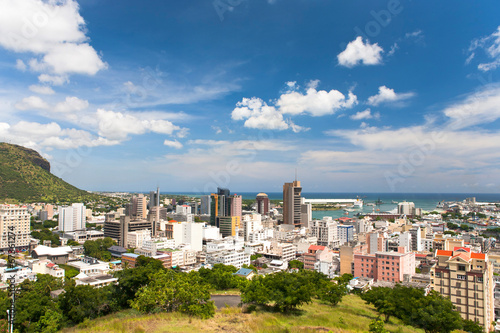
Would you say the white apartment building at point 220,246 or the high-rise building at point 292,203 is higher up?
the high-rise building at point 292,203

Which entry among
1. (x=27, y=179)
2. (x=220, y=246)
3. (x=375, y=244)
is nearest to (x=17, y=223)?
(x=220, y=246)

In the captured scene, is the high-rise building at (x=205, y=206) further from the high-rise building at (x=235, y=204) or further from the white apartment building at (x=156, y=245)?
the white apartment building at (x=156, y=245)

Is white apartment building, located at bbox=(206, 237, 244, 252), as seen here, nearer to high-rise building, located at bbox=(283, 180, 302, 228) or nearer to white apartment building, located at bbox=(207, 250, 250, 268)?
white apartment building, located at bbox=(207, 250, 250, 268)

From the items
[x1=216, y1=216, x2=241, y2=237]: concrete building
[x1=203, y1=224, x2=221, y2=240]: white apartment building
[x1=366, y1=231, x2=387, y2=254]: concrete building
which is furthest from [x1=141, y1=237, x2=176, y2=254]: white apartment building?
[x1=366, y1=231, x2=387, y2=254]: concrete building

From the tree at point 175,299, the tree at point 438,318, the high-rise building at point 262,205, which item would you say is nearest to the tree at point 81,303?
the tree at point 175,299

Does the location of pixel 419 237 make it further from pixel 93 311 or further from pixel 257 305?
pixel 93 311

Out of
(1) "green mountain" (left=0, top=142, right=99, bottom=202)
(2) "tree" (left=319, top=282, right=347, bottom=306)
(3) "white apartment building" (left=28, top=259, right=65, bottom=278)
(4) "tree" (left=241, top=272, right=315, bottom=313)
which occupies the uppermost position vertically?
(1) "green mountain" (left=0, top=142, right=99, bottom=202)
